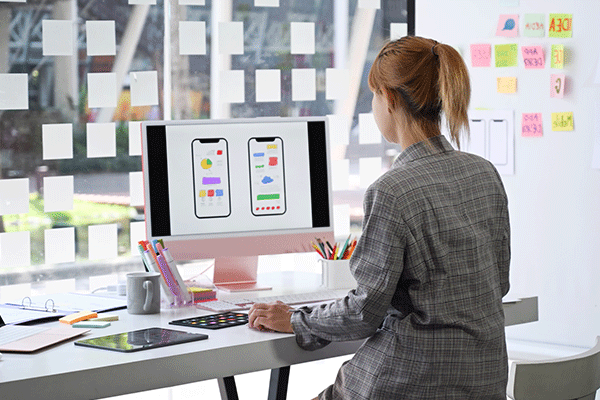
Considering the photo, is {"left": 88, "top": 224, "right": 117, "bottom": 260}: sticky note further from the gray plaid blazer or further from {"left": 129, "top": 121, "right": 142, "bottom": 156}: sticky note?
the gray plaid blazer

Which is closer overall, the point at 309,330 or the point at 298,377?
the point at 309,330

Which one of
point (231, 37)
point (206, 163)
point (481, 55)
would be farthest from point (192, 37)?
point (481, 55)

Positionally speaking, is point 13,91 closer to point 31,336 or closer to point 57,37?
point 57,37

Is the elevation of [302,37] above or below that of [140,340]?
above

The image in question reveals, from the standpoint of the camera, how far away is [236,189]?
84.2 inches

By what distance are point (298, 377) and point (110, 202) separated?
108 centimetres

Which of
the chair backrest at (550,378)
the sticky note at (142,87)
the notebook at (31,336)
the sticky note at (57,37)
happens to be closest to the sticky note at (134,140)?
the sticky note at (142,87)

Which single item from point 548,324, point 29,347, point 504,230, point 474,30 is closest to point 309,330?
point 504,230

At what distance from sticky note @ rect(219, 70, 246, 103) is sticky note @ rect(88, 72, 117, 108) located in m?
0.47

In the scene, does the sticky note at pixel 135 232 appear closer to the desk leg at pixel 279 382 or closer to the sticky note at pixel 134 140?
the sticky note at pixel 134 140

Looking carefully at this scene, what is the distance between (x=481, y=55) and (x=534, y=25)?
Answer: 0.91ft

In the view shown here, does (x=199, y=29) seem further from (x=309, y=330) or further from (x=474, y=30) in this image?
(x=309, y=330)

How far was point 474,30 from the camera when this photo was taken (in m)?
3.54

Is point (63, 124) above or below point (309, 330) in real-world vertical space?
above
